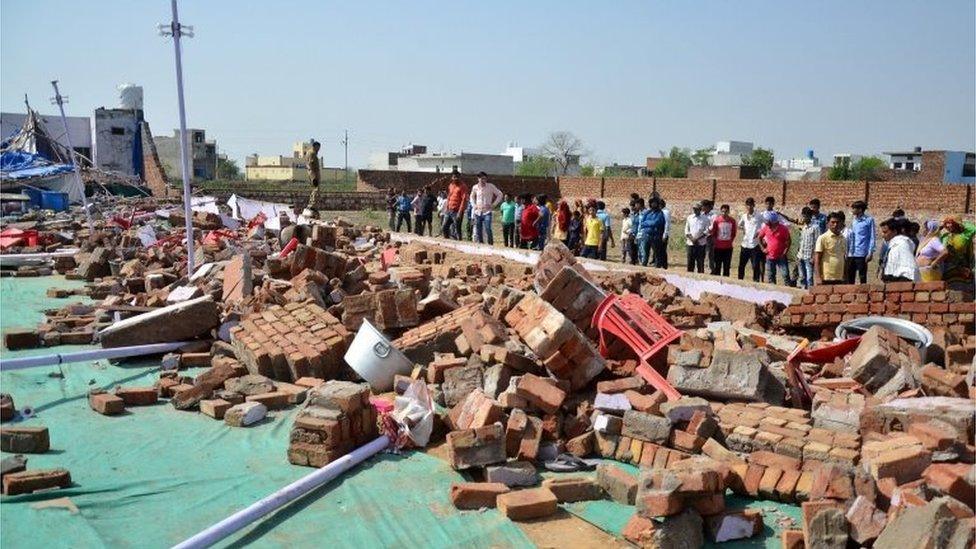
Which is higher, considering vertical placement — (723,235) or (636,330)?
(723,235)

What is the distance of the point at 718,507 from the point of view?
397 centimetres

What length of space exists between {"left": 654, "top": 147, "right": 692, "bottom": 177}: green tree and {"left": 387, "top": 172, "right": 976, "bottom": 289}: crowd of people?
4293 cm

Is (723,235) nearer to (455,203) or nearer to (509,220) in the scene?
(509,220)

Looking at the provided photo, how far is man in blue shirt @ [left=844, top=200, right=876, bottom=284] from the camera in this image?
1040 cm

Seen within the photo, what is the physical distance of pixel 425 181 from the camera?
3766cm

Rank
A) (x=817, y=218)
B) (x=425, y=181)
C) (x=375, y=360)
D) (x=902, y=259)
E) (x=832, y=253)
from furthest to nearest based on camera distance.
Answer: (x=425, y=181) < (x=817, y=218) < (x=832, y=253) < (x=902, y=259) < (x=375, y=360)

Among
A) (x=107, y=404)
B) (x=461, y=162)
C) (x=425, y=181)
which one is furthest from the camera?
(x=461, y=162)

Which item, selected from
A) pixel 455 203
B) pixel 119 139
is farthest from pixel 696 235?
pixel 119 139

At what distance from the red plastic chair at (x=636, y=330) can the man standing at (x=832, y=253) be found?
425 centimetres

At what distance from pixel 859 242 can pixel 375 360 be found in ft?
24.7

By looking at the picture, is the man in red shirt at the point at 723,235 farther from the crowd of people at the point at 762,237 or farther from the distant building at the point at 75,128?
the distant building at the point at 75,128

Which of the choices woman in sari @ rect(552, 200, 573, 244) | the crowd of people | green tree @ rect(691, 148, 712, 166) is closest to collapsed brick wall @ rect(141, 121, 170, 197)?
the crowd of people

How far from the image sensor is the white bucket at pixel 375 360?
6168mm

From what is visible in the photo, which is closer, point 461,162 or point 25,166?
point 25,166
